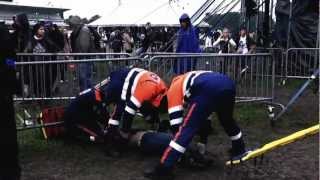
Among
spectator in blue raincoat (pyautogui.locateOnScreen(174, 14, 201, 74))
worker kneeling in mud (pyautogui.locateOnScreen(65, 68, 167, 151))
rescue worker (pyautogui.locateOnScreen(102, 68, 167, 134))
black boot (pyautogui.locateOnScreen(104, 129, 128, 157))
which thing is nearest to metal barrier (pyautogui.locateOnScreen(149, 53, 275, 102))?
spectator in blue raincoat (pyautogui.locateOnScreen(174, 14, 201, 74))

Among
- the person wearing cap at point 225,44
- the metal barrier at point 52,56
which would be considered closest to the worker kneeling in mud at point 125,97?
the metal barrier at point 52,56

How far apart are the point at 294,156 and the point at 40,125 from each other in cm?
352

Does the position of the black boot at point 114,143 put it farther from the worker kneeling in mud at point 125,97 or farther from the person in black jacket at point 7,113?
the person in black jacket at point 7,113

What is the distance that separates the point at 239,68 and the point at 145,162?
377 centimetres

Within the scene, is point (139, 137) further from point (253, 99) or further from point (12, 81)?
point (253, 99)

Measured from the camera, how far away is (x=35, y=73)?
337 inches

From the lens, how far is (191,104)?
19.2 ft

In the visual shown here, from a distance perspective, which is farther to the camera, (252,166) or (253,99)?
(253,99)

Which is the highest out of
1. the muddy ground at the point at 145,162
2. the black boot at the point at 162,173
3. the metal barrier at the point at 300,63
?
the metal barrier at the point at 300,63

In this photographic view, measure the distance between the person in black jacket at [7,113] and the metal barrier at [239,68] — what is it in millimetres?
4106

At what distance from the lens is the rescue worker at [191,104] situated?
5801mm

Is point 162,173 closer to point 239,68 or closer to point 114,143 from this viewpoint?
point 114,143

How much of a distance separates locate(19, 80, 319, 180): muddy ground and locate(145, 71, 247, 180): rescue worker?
470 mm

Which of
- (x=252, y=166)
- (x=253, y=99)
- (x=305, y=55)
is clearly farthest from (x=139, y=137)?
(x=305, y=55)
